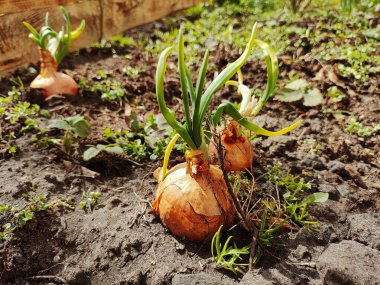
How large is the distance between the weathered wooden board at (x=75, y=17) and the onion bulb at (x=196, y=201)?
2.09 metres

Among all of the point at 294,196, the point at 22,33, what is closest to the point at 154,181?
the point at 294,196

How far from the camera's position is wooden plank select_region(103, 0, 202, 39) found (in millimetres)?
3789

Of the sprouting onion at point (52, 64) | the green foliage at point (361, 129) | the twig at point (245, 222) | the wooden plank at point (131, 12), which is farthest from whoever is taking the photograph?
the wooden plank at point (131, 12)

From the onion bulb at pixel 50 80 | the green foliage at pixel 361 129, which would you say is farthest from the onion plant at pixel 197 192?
the onion bulb at pixel 50 80

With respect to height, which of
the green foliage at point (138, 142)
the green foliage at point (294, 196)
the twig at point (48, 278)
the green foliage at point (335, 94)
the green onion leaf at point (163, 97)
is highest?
the green onion leaf at point (163, 97)

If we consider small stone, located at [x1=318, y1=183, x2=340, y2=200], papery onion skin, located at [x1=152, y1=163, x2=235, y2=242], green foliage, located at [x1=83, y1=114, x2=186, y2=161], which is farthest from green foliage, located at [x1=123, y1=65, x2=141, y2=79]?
small stone, located at [x1=318, y1=183, x2=340, y2=200]

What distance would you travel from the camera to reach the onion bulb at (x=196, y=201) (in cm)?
142

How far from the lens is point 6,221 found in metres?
1.54

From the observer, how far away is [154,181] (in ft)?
5.98

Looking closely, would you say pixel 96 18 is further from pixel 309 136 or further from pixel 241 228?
pixel 241 228

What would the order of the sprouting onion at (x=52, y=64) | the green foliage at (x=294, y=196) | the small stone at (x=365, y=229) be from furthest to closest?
the sprouting onion at (x=52, y=64) < the green foliage at (x=294, y=196) < the small stone at (x=365, y=229)

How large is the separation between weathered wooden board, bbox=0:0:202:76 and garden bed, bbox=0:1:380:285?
19 cm

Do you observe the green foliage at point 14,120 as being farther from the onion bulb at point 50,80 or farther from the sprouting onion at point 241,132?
the sprouting onion at point 241,132

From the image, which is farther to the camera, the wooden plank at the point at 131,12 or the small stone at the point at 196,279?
the wooden plank at the point at 131,12
